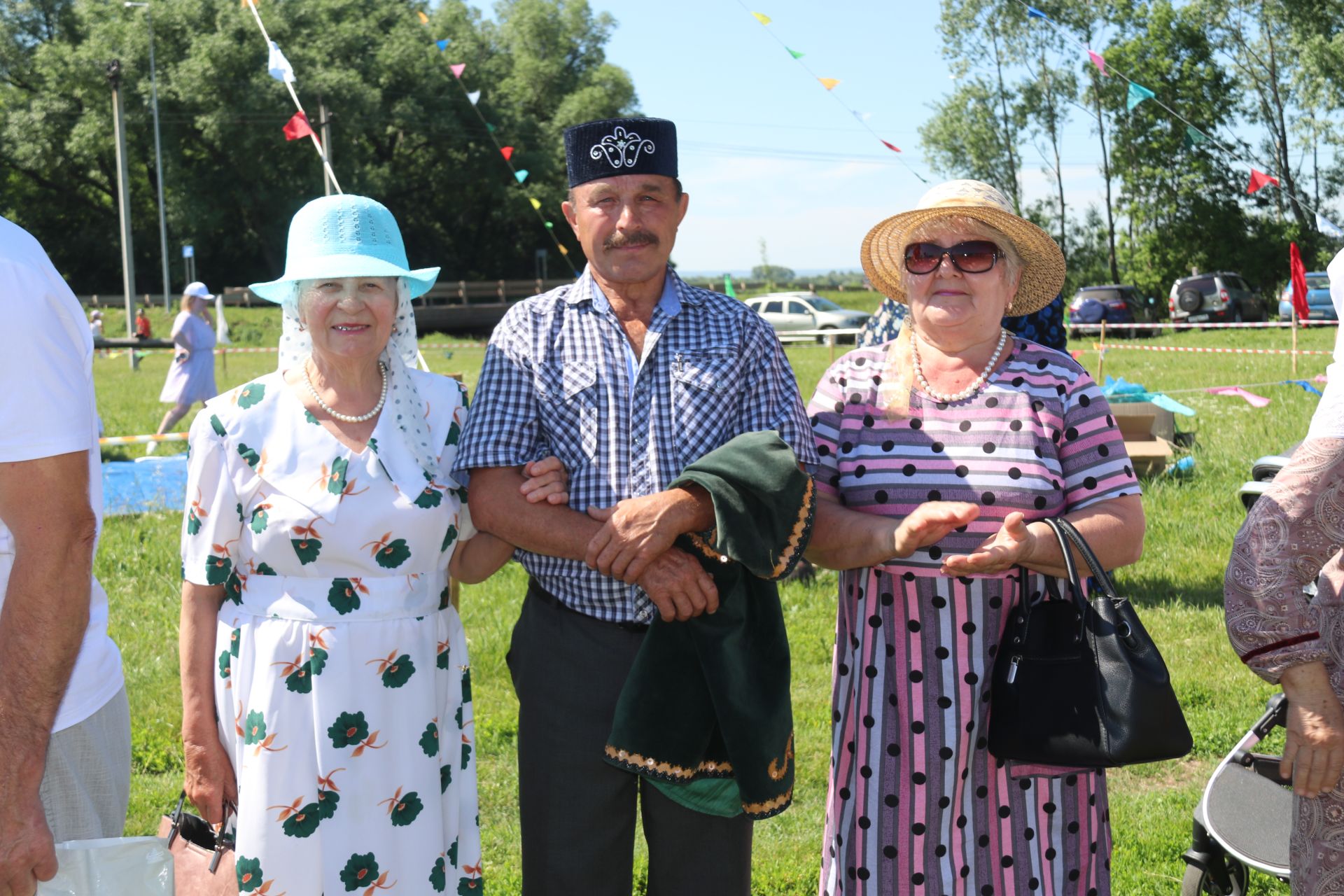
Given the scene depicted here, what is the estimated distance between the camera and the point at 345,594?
2.68 m

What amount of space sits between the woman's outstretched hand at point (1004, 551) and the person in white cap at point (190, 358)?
1161cm

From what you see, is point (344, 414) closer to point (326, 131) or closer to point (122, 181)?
point (326, 131)

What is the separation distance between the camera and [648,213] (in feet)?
9.37

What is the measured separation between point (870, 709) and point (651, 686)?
528 mm

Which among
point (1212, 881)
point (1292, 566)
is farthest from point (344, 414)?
point (1212, 881)

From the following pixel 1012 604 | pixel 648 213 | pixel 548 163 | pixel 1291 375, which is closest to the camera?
pixel 1012 604

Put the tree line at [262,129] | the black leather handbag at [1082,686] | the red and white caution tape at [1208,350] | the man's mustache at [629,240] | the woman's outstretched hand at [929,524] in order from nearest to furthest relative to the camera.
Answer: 1. the black leather handbag at [1082,686]
2. the woman's outstretched hand at [929,524]
3. the man's mustache at [629,240]
4. the red and white caution tape at [1208,350]
5. the tree line at [262,129]

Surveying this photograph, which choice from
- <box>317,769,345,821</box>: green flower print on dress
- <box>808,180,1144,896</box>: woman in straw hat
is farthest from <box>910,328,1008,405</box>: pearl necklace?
<box>317,769,345,821</box>: green flower print on dress

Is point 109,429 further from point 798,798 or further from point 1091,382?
point 1091,382

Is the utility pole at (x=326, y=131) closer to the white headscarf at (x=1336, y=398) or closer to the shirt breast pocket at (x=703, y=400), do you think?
the shirt breast pocket at (x=703, y=400)

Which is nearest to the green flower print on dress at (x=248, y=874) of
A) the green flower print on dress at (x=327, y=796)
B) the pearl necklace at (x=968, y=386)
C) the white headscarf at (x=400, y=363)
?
the green flower print on dress at (x=327, y=796)

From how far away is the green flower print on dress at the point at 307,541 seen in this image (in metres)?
2.64

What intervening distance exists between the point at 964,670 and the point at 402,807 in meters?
1.33

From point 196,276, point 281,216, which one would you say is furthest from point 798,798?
point 196,276
